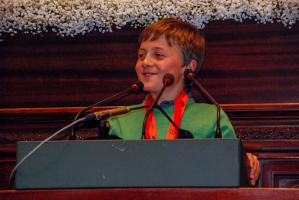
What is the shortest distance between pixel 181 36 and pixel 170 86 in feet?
0.85

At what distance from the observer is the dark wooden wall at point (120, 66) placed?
7.06 ft

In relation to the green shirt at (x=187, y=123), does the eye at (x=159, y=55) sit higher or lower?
higher

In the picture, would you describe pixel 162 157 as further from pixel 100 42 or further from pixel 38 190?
pixel 100 42

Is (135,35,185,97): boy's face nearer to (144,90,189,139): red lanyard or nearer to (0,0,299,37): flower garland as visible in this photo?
(144,90,189,139): red lanyard

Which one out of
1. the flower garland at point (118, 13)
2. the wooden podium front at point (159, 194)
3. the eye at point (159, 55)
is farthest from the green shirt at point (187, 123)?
the wooden podium front at point (159, 194)

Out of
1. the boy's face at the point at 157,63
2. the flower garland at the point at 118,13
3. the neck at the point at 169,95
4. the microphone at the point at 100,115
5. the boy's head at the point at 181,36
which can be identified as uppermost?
the flower garland at the point at 118,13

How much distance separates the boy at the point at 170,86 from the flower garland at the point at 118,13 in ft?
0.60

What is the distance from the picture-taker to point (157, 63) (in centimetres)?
188

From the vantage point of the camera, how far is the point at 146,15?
7.25ft

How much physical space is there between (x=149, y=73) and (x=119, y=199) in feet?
3.30

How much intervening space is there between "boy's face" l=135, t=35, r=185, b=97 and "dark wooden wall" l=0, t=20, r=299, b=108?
32cm

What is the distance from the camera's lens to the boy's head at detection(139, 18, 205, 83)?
1939 mm

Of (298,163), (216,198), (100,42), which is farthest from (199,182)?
(100,42)

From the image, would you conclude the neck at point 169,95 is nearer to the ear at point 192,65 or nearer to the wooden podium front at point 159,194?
the ear at point 192,65
